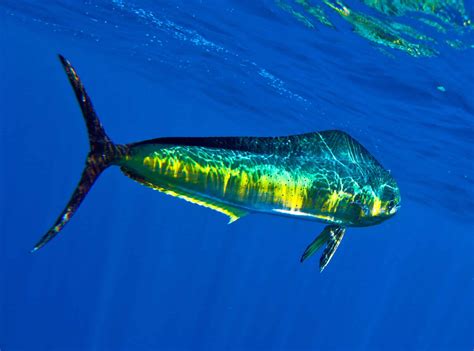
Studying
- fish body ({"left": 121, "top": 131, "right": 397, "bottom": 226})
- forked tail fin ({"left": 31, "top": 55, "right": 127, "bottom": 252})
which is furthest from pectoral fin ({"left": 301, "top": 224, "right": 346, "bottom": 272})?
forked tail fin ({"left": 31, "top": 55, "right": 127, "bottom": 252})

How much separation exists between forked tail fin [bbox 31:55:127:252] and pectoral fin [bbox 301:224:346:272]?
48.6 inches

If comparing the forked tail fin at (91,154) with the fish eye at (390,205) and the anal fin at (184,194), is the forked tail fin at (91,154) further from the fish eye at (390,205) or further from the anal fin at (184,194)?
the fish eye at (390,205)

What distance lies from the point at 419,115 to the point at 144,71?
2354cm

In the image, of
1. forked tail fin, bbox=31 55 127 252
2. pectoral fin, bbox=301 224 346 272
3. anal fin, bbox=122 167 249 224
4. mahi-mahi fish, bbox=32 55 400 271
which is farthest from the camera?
pectoral fin, bbox=301 224 346 272

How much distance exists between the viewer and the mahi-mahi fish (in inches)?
76.9

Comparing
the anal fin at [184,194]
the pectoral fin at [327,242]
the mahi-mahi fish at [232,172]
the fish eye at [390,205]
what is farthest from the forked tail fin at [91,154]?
the fish eye at [390,205]

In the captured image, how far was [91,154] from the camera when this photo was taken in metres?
1.94

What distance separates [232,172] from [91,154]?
0.61 meters

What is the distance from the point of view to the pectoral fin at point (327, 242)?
259 centimetres

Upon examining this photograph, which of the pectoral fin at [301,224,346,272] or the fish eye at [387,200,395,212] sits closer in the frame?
the fish eye at [387,200,395,212]

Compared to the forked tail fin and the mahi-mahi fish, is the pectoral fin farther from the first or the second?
the forked tail fin

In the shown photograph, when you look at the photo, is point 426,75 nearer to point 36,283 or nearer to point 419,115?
point 419,115

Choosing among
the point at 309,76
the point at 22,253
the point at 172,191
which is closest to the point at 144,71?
the point at 309,76

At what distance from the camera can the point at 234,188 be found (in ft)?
6.53
